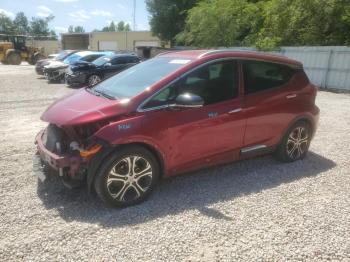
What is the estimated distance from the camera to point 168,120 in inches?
149

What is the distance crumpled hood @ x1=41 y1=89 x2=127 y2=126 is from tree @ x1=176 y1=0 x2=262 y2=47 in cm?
1910

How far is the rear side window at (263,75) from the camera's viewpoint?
14.7ft

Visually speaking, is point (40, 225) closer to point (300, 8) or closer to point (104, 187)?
point (104, 187)

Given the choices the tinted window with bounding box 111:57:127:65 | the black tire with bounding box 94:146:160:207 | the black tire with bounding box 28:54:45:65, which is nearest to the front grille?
the black tire with bounding box 94:146:160:207

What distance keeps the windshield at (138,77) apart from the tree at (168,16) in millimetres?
25595

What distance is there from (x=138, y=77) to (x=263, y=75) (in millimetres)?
1703

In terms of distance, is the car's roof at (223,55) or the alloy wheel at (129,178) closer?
the alloy wheel at (129,178)

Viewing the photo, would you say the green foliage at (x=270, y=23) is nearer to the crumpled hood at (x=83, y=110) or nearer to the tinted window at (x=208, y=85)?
the tinted window at (x=208, y=85)

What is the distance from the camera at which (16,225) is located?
339 cm

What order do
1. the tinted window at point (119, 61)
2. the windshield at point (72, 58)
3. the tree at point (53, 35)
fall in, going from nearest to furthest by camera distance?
the tinted window at point (119, 61) → the windshield at point (72, 58) → the tree at point (53, 35)

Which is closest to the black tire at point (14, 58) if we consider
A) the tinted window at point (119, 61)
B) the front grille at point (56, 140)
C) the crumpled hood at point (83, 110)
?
the tinted window at point (119, 61)

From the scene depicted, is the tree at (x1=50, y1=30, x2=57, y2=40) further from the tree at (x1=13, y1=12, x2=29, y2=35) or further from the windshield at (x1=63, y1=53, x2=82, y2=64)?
the windshield at (x1=63, y1=53, x2=82, y2=64)

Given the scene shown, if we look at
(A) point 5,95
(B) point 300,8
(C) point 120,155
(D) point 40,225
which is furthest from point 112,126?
(B) point 300,8

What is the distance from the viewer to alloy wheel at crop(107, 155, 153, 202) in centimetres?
361
